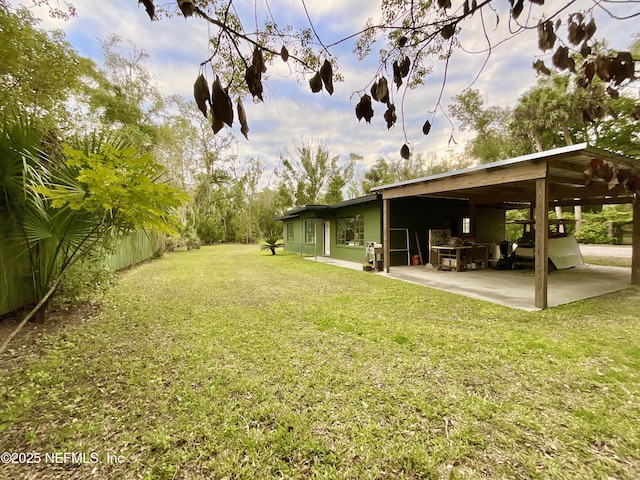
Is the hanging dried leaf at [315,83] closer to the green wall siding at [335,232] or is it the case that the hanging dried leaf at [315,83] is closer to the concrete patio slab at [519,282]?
the concrete patio slab at [519,282]

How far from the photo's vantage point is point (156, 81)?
44.0 feet

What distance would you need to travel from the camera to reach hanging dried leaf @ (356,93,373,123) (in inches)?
55.4

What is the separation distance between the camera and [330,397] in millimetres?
2193

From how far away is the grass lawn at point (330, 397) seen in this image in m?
1.59

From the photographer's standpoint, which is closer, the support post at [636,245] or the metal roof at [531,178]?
the metal roof at [531,178]

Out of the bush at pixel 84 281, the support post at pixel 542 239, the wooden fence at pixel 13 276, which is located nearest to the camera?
the wooden fence at pixel 13 276

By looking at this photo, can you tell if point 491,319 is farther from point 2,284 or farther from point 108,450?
point 2,284

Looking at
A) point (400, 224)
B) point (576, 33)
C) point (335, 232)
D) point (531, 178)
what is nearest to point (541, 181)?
point (531, 178)

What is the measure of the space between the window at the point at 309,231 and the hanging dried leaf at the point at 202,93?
1292 centimetres

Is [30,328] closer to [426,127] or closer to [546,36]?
[426,127]

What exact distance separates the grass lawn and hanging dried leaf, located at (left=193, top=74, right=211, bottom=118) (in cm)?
186

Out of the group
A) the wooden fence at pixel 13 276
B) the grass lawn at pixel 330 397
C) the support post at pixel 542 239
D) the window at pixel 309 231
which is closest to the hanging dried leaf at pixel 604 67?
the grass lawn at pixel 330 397

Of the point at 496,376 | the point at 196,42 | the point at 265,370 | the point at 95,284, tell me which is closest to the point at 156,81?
the point at 95,284

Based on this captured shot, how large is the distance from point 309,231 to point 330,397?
490 inches
